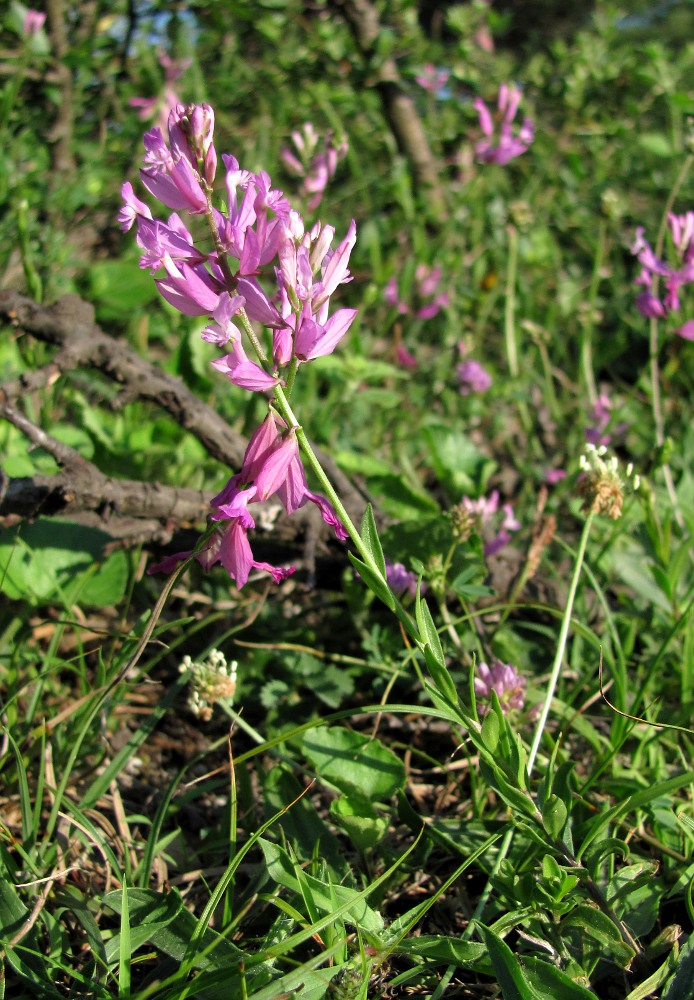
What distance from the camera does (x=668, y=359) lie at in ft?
10.8

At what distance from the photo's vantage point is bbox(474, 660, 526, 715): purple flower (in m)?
1.60

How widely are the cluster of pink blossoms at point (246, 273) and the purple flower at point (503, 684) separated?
25.0 inches

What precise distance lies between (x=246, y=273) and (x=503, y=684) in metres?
0.95

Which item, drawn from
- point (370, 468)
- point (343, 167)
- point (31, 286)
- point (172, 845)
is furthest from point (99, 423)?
point (343, 167)

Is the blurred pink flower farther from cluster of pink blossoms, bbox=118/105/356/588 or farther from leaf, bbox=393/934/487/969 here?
leaf, bbox=393/934/487/969

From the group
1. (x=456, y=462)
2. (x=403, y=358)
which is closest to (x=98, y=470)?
(x=456, y=462)

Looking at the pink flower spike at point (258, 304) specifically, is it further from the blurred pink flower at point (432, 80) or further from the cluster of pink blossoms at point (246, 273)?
the blurred pink flower at point (432, 80)

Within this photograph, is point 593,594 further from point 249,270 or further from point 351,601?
point 249,270

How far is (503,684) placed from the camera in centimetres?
164

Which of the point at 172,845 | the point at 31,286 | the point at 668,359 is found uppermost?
the point at 31,286

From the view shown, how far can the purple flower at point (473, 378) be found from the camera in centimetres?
302

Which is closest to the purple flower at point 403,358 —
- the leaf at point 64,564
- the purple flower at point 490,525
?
the purple flower at point 490,525

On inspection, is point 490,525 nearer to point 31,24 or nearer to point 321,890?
point 321,890

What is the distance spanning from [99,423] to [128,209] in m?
1.19
